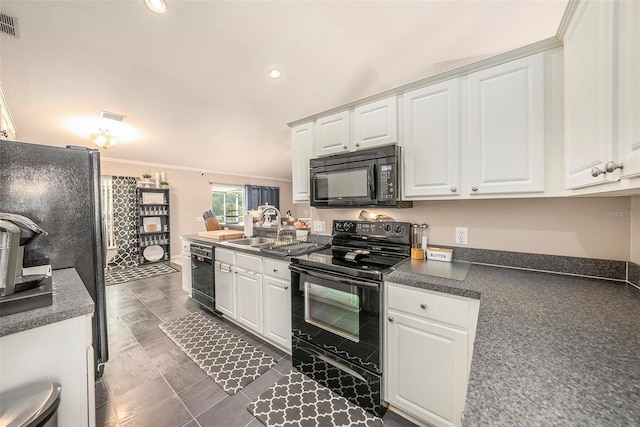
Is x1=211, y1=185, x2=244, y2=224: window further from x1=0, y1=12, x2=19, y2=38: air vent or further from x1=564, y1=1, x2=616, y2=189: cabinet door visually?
x1=564, y1=1, x2=616, y2=189: cabinet door

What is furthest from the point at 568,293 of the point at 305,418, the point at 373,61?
the point at 373,61

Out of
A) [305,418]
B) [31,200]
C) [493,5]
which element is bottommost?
[305,418]

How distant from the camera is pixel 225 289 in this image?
8.20 ft

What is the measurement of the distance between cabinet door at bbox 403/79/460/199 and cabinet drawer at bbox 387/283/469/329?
693mm

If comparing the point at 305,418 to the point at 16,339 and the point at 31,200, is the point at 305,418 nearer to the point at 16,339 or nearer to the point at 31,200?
the point at 16,339

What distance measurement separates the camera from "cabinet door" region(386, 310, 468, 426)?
121cm

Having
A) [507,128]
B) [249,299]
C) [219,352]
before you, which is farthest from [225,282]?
[507,128]

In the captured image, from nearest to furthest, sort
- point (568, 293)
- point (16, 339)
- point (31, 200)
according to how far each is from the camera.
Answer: point (16, 339)
point (568, 293)
point (31, 200)

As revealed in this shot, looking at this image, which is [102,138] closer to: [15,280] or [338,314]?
[15,280]

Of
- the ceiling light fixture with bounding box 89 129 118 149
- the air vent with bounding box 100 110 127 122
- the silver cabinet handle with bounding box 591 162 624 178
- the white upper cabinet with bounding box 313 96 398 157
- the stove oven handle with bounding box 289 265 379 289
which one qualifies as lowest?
the stove oven handle with bounding box 289 265 379 289

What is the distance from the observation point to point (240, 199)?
731cm

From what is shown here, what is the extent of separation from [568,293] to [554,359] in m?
0.75

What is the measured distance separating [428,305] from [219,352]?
1.86 m

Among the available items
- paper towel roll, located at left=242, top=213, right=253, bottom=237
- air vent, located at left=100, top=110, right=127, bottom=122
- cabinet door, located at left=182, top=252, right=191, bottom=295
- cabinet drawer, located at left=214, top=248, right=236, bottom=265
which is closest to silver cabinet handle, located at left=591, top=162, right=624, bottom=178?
cabinet drawer, located at left=214, top=248, right=236, bottom=265
